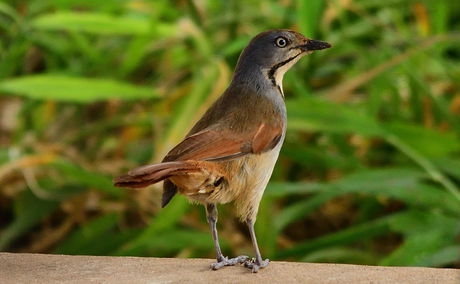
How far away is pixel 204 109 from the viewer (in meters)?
4.23

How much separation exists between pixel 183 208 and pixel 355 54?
4.69 ft

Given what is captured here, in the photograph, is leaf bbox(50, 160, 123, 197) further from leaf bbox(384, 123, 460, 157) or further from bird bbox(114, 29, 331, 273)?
bird bbox(114, 29, 331, 273)

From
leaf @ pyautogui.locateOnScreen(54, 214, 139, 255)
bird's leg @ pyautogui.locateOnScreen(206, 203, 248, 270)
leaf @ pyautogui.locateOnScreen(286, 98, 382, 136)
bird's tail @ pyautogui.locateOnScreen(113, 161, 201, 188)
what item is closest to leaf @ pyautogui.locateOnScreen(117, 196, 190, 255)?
leaf @ pyautogui.locateOnScreen(54, 214, 139, 255)

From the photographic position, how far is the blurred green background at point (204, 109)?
13.5 feet

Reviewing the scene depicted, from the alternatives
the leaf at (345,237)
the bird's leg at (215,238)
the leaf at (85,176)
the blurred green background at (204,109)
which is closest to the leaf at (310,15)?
the blurred green background at (204,109)

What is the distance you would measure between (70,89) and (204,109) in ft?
1.99

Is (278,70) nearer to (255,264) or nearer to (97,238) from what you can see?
(255,264)

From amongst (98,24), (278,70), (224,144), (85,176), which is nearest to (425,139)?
(85,176)

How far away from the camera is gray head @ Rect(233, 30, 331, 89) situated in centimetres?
289

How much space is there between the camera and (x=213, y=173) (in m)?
2.63

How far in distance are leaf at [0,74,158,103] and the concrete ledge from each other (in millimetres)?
1504

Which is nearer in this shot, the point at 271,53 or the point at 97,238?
the point at 271,53

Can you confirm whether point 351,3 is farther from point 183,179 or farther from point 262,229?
point 183,179

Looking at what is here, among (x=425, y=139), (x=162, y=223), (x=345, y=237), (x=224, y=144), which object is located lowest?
(x=345, y=237)
